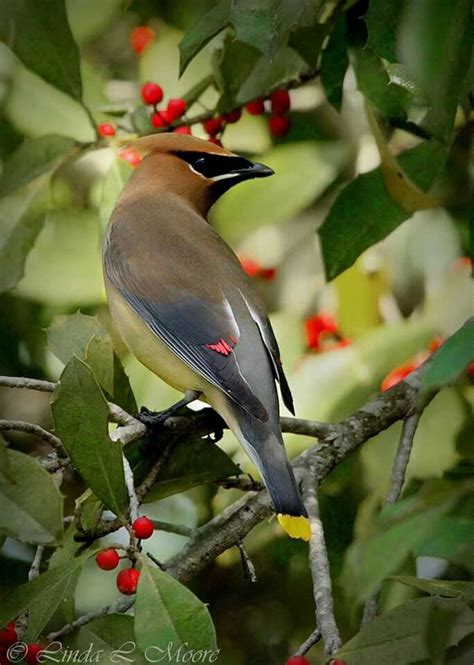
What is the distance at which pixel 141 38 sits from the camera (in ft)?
12.6

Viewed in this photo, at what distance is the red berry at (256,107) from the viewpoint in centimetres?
333

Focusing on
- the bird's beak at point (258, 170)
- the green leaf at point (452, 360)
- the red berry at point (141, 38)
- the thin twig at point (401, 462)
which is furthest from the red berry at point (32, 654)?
Answer: the red berry at point (141, 38)

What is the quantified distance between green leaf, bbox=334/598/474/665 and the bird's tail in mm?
473

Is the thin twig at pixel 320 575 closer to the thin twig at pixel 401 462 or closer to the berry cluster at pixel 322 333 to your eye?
the thin twig at pixel 401 462

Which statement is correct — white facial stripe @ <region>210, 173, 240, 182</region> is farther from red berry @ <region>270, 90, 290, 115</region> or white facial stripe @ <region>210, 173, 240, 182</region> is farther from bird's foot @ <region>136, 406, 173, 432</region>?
bird's foot @ <region>136, 406, 173, 432</region>

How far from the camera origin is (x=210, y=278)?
3.02m

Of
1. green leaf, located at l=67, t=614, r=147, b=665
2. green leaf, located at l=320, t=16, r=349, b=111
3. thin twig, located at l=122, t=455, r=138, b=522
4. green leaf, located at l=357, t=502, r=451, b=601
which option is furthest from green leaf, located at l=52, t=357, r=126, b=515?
green leaf, located at l=320, t=16, r=349, b=111

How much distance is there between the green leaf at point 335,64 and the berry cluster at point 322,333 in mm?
1016

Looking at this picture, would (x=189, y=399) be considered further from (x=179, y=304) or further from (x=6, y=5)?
(x=6, y=5)

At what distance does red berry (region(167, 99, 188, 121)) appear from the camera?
10.7 ft

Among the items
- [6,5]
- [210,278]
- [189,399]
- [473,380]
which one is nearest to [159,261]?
[210,278]

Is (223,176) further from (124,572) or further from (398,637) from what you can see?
(398,637)

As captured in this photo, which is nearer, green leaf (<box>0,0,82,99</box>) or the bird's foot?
the bird's foot

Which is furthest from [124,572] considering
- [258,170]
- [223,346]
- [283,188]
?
[283,188]
